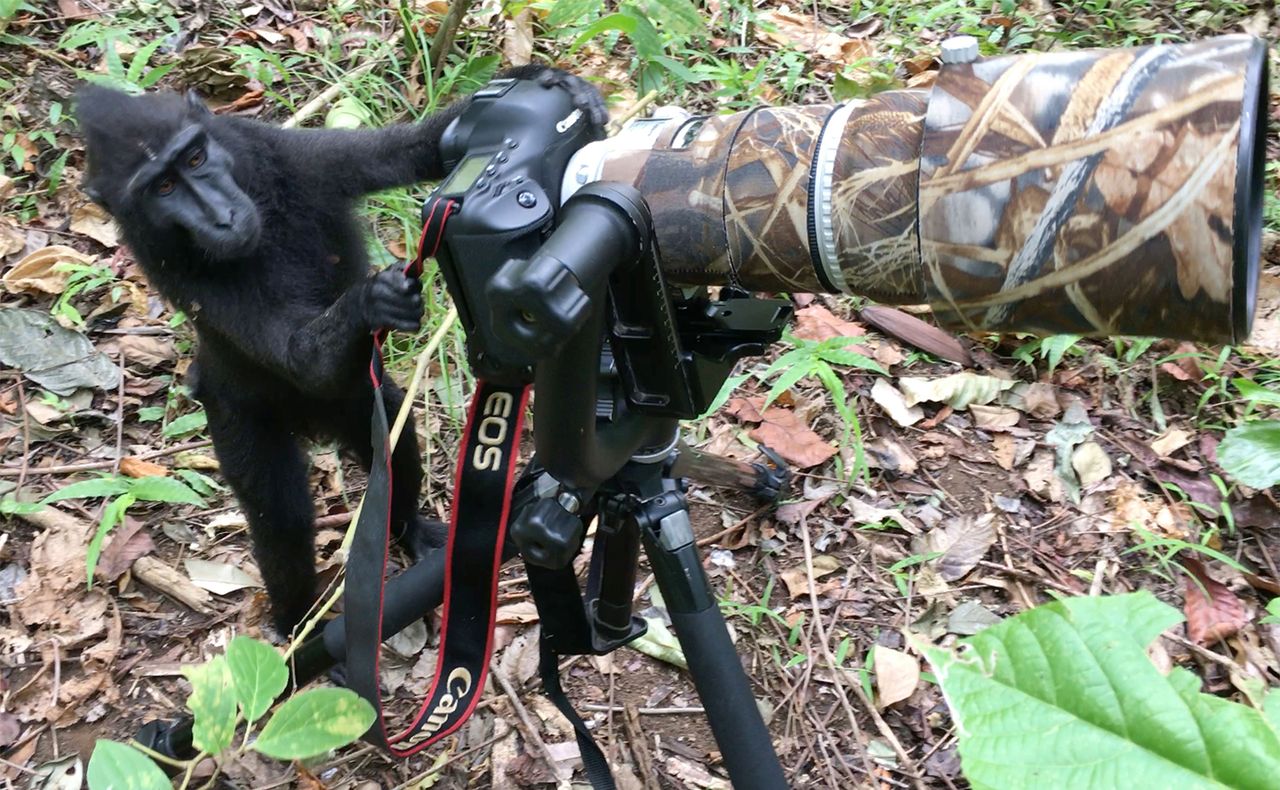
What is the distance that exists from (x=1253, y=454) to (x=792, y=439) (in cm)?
103

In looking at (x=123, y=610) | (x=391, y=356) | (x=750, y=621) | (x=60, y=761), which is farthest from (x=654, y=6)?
(x=60, y=761)

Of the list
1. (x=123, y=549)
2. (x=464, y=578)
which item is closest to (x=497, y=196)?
(x=464, y=578)

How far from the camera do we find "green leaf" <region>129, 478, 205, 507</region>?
2438 mm

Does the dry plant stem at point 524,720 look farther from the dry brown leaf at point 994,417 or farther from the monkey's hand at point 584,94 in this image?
the dry brown leaf at point 994,417

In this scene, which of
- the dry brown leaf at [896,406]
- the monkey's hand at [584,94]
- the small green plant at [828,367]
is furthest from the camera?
the dry brown leaf at [896,406]

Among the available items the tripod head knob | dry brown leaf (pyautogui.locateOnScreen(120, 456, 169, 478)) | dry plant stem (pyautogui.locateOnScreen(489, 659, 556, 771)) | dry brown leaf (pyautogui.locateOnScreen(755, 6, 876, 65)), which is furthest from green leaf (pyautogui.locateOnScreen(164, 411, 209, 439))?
dry brown leaf (pyautogui.locateOnScreen(755, 6, 876, 65))

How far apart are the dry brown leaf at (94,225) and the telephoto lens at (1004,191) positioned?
2586 millimetres

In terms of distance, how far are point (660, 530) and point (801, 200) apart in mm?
510

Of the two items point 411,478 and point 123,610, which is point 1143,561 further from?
point 123,610

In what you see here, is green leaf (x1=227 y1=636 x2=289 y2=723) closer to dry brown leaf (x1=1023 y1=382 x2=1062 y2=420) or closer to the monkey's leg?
the monkey's leg

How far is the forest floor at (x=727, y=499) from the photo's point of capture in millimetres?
2105

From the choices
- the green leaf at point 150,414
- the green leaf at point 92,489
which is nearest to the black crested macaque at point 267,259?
the green leaf at point 92,489

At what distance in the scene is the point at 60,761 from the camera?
219 centimetres

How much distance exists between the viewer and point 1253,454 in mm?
2227
